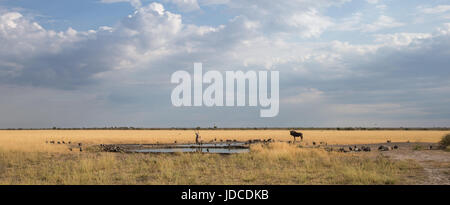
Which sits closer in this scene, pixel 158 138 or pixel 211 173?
pixel 211 173

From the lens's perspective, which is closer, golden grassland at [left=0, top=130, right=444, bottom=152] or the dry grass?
the dry grass

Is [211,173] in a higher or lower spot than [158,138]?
higher

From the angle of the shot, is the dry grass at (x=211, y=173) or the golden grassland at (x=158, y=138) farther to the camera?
the golden grassland at (x=158, y=138)
